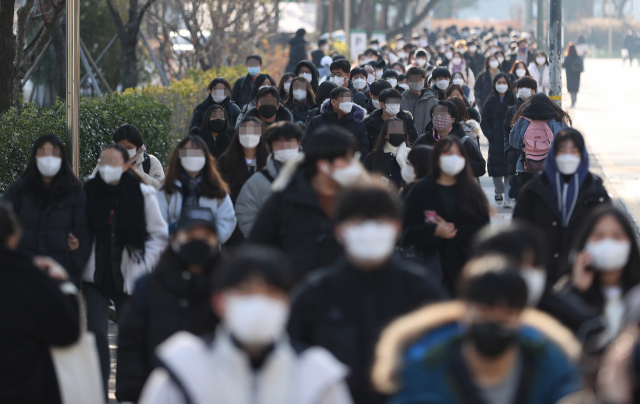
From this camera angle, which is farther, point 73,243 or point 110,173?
point 110,173

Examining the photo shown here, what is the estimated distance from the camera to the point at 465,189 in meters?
6.05

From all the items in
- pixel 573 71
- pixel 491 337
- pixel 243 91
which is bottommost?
pixel 491 337

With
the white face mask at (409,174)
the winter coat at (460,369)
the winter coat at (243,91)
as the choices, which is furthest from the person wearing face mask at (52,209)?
the winter coat at (243,91)

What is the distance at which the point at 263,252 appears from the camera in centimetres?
299

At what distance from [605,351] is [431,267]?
2601 mm

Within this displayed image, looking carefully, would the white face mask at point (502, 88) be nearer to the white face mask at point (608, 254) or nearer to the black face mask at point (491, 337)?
the white face mask at point (608, 254)

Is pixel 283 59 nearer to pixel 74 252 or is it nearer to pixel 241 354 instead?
pixel 74 252

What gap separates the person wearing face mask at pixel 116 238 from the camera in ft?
19.3

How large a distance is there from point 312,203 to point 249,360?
74.2 inches

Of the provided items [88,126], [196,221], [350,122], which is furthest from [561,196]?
[88,126]

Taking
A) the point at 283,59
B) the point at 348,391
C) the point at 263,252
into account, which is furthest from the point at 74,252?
the point at 283,59

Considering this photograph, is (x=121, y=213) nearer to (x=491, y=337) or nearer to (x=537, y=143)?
(x=491, y=337)

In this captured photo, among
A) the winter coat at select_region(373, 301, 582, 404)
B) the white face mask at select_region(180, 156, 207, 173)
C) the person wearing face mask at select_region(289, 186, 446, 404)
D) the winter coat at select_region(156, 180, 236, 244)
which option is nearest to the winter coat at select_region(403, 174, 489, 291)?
the winter coat at select_region(156, 180, 236, 244)

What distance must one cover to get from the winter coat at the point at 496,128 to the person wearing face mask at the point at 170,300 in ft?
30.2
